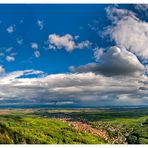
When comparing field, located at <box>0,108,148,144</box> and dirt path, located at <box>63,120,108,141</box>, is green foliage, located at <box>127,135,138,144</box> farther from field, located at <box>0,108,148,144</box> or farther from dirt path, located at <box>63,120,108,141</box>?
dirt path, located at <box>63,120,108,141</box>

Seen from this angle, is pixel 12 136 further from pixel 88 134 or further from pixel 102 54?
pixel 102 54

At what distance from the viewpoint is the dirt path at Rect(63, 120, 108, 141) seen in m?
8.73

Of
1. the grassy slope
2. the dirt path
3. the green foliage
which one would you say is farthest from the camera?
the dirt path

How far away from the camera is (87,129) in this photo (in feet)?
29.0

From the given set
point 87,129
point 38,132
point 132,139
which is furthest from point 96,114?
point 38,132

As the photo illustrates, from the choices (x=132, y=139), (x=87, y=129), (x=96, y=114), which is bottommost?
(x=132, y=139)

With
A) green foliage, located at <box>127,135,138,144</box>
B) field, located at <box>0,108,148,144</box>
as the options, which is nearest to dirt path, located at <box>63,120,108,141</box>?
field, located at <box>0,108,148,144</box>

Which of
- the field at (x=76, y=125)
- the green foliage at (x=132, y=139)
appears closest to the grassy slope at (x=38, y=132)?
the field at (x=76, y=125)

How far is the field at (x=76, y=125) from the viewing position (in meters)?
8.59

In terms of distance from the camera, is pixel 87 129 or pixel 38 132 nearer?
pixel 38 132

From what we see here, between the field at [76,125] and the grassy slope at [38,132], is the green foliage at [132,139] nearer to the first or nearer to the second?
the field at [76,125]

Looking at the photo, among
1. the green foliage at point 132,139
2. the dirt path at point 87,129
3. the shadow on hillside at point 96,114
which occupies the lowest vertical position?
the green foliage at point 132,139

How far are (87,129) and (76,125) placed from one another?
177 mm

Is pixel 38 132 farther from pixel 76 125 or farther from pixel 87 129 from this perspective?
pixel 87 129
